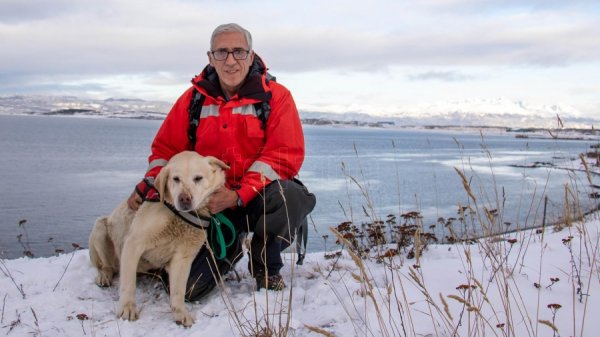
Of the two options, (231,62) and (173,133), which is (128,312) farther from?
(231,62)

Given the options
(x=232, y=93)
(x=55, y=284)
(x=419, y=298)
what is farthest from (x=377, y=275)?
(x=55, y=284)

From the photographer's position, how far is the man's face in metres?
4.42

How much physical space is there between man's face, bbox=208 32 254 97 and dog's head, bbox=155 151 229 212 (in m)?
0.85

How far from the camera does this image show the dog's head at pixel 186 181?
12.4 ft

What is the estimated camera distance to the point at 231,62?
4.41 metres

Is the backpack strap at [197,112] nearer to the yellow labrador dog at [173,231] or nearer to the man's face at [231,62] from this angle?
the man's face at [231,62]

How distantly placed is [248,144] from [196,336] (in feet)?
5.95

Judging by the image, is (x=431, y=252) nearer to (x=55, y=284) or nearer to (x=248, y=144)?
(x=248, y=144)

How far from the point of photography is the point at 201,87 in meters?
4.54

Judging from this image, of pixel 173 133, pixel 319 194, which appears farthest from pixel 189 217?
pixel 319 194

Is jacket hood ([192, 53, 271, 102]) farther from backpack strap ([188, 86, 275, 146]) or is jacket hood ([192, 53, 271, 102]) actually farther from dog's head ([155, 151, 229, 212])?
dog's head ([155, 151, 229, 212])

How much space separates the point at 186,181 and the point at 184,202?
201 mm

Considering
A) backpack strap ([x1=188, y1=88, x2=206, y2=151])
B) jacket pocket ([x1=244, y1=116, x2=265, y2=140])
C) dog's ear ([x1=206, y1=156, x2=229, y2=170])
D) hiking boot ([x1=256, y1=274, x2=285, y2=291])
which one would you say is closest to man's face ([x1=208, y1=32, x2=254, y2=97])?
backpack strap ([x1=188, y1=88, x2=206, y2=151])

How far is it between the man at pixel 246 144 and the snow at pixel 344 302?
0.45 meters
